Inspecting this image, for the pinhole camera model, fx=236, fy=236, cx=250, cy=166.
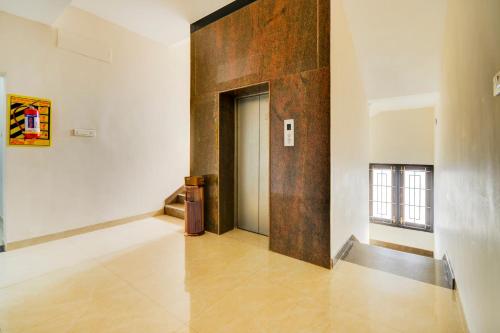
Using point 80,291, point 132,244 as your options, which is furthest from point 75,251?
point 80,291

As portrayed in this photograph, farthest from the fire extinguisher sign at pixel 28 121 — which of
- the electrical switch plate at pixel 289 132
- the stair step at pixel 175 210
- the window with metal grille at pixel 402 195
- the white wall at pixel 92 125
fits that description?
the window with metal grille at pixel 402 195

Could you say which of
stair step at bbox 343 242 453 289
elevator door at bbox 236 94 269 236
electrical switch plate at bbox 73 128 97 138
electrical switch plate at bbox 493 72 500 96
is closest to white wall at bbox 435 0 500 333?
electrical switch plate at bbox 493 72 500 96

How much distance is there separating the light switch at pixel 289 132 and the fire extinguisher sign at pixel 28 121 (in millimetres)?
3472

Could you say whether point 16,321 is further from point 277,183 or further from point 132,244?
point 277,183

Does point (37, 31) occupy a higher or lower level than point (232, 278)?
higher

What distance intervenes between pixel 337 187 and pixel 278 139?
0.96m

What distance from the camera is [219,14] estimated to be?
3627 millimetres

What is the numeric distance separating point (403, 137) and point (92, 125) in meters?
9.16

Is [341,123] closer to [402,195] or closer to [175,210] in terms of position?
[175,210]

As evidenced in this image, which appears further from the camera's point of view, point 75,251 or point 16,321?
point 75,251

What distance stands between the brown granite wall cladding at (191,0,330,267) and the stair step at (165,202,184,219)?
2062mm

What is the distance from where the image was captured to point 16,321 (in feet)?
6.04

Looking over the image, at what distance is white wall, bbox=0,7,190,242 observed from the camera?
3279 millimetres

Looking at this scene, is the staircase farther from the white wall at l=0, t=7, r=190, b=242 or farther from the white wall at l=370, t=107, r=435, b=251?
the white wall at l=370, t=107, r=435, b=251
